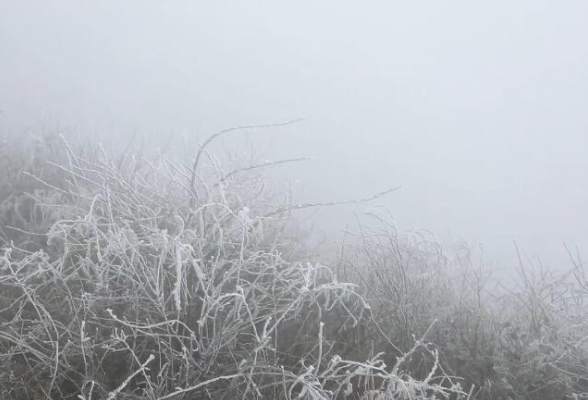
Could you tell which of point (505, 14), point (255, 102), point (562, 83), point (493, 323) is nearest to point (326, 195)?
point (255, 102)

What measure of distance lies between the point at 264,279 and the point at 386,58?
16.2 meters

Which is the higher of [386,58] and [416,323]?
[386,58]

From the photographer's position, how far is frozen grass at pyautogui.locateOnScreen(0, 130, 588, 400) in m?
1.65

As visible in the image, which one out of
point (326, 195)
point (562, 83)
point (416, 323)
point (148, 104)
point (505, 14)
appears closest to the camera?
point (416, 323)

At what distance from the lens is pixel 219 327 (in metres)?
1.85

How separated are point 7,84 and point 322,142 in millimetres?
6087

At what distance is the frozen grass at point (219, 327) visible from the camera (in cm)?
165

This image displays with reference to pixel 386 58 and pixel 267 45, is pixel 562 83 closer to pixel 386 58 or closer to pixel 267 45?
pixel 386 58

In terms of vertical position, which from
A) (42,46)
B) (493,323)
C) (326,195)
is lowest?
(326,195)

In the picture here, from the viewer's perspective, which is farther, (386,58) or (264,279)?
(386,58)

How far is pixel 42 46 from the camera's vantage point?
10.5 metres

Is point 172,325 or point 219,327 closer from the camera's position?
point 172,325

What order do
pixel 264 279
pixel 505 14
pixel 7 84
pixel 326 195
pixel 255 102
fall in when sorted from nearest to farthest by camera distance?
pixel 264 279, pixel 7 84, pixel 326 195, pixel 255 102, pixel 505 14

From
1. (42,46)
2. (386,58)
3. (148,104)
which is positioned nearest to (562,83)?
(386,58)
